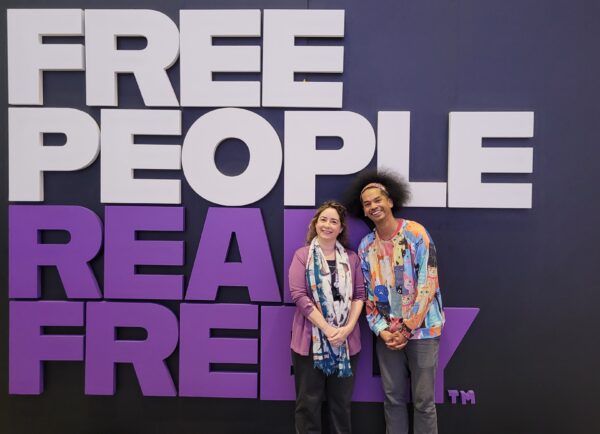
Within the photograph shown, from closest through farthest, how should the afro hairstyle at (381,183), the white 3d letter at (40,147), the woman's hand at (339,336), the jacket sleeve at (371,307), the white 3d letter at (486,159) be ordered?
1. the woman's hand at (339,336)
2. the jacket sleeve at (371,307)
3. the afro hairstyle at (381,183)
4. the white 3d letter at (486,159)
5. the white 3d letter at (40,147)

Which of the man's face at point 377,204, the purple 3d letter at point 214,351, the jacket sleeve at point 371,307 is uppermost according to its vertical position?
the man's face at point 377,204

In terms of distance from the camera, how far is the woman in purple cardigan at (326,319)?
212 cm

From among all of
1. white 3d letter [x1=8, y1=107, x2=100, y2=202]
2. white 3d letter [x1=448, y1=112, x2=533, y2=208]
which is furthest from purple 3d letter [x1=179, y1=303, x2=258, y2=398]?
white 3d letter [x1=448, y1=112, x2=533, y2=208]

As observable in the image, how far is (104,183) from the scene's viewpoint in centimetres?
256

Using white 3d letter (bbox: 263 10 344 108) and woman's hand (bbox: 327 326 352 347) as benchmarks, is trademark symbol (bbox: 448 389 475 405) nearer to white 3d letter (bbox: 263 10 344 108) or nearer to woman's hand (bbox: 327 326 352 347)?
woman's hand (bbox: 327 326 352 347)

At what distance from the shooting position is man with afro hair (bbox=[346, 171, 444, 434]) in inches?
85.0

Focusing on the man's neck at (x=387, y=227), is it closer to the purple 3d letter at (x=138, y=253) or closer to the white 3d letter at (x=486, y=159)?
the white 3d letter at (x=486, y=159)

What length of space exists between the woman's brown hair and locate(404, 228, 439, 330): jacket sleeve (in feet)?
1.46

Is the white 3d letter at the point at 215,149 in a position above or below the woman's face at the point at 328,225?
above

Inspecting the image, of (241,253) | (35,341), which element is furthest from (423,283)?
(35,341)

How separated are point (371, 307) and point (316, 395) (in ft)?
2.03

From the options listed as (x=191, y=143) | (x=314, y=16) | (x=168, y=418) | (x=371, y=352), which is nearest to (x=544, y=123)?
(x=314, y=16)

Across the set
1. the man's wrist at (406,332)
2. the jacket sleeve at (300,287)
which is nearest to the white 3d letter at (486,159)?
the man's wrist at (406,332)

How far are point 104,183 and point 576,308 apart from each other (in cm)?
335
